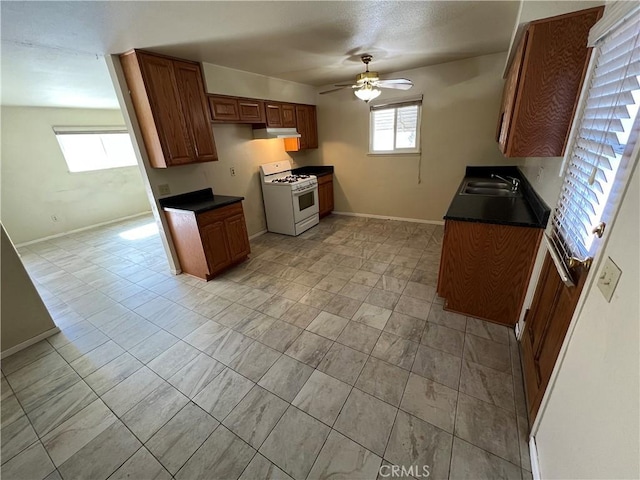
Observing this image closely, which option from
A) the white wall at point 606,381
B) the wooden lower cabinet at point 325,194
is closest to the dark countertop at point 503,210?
the white wall at point 606,381

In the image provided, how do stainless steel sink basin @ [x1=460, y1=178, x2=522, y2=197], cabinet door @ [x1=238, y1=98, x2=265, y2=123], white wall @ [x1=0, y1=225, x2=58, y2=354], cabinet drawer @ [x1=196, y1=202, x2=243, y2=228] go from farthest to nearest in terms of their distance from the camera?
cabinet door @ [x1=238, y1=98, x2=265, y2=123] → stainless steel sink basin @ [x1=460, y1=178, x2=522, y2=197] → cabinet drawer @ [x1=196, y1=202, x2=243, y2=228] → white wall @ [x1=0, y1=225, x2=58, y2=354]

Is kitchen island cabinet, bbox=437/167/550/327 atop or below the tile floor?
atop

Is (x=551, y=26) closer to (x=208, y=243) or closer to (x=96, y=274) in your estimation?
(x=208, y=243)

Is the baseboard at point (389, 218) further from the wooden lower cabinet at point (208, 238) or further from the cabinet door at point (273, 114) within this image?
the wooden lower cabinet at point (208, 238)

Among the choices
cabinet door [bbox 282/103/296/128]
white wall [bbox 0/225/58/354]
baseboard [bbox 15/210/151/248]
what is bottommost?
baseboard [bbox 15/210/151/248]

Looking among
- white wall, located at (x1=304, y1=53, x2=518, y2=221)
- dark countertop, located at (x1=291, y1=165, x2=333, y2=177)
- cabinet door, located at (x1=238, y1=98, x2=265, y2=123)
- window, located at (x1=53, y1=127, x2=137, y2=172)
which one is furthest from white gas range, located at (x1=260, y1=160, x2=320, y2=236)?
window, located at (x1=53, y1=127, x2=137, y2=172)

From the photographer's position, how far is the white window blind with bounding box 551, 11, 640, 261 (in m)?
0.95

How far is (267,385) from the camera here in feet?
5.75

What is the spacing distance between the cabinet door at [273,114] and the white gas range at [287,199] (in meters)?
0.67

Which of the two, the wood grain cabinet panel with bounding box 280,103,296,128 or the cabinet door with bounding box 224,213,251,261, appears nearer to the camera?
the cabinet door with bounding box 224,213,251,261

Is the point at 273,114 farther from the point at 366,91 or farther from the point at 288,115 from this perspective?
the point at 366,91

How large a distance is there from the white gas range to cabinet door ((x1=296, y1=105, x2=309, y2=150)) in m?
0.51

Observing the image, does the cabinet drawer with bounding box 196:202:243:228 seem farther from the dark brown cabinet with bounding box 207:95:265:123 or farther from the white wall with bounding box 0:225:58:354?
the white wall with bounding box 0:225:58:354

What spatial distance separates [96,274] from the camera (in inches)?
139
